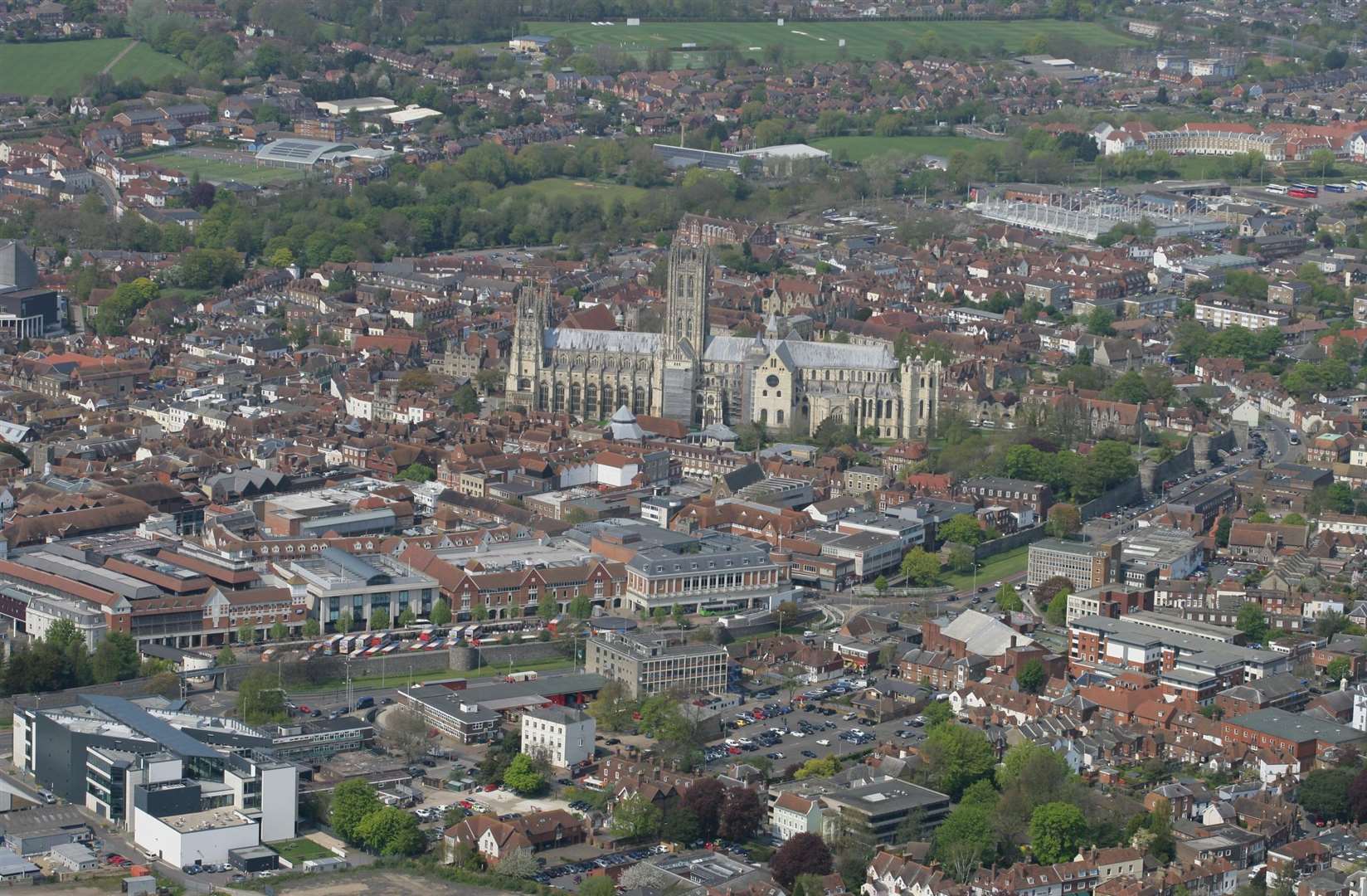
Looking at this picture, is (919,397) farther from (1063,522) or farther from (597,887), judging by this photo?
(597,887)

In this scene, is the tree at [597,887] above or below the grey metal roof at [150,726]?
below

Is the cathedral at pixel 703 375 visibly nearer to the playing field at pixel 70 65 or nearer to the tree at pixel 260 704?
the tree at pixel 260 704

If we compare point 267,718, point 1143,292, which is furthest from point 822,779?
point 1143,292

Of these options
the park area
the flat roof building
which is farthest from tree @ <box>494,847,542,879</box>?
the park area

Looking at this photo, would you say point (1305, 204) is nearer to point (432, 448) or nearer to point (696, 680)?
point (432, 448)

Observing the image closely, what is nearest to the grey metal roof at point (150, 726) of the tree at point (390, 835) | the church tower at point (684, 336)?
the tree at point (390, 835)

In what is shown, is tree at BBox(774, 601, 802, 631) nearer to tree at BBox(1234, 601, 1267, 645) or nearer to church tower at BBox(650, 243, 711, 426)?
tree at BBox(1234, 601, 1267, 645)
